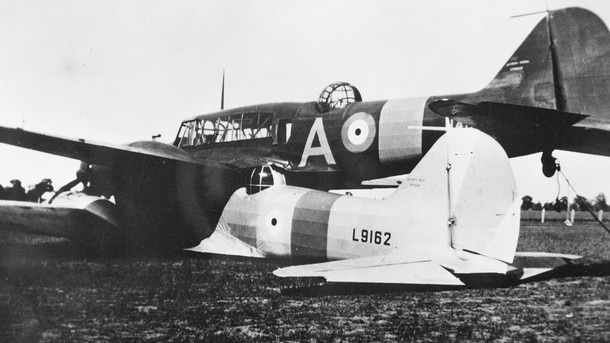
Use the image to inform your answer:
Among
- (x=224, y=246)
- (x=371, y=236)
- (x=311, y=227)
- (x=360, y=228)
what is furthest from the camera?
(x=224, y=246)

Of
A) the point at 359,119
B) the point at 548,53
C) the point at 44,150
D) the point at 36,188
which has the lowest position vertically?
the point at 36,188

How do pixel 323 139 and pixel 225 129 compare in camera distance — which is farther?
pixel 225 129

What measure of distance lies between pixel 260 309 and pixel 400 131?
516 cm

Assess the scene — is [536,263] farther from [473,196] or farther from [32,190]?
[32,190]

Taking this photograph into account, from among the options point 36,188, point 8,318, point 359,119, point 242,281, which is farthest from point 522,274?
point 36,188

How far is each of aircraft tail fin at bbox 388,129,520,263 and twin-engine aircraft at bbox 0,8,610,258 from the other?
1.82 metres

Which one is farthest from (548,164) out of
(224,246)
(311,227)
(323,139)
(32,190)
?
(32,190)

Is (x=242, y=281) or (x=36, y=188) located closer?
(x=242, y=281)

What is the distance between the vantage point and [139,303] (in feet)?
18.3

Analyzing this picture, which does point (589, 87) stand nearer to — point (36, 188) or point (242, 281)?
point (242, 281)

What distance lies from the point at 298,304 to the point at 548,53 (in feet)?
18.0

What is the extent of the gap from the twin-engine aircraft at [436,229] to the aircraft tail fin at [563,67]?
2.69 metres

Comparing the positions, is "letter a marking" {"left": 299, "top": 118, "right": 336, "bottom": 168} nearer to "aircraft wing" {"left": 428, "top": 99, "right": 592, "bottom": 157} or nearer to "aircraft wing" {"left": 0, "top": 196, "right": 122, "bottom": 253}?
"aircraft wing" {"left": 428, "top": 99, "right": 592, "bottom": 157}

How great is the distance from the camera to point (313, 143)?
10539 mm
